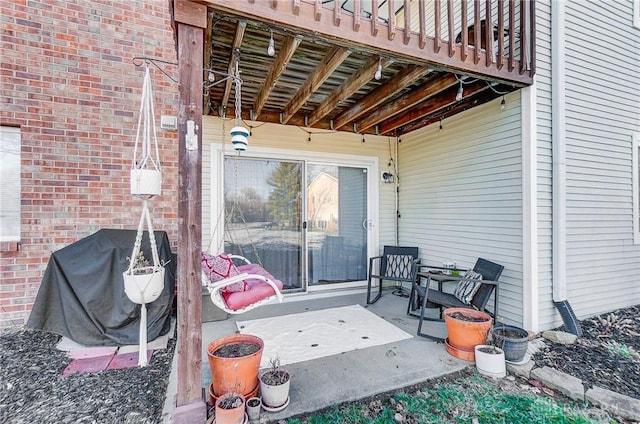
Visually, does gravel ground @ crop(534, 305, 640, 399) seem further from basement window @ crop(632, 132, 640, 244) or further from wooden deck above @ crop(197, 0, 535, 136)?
wooden deck above @ crop(197, 0, 535, 136)

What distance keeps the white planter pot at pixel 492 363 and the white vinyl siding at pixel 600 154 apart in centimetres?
163

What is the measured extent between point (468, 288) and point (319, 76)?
285cm

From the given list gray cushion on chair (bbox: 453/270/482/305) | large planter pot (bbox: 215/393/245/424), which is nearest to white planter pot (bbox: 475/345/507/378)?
gray cushion on chair (bbox: 453/270/482/305)

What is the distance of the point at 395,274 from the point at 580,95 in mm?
3286

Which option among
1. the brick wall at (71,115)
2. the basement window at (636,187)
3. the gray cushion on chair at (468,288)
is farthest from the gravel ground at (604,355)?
the brick wall at (71,115)

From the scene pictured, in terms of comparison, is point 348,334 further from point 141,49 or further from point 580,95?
point 141,49

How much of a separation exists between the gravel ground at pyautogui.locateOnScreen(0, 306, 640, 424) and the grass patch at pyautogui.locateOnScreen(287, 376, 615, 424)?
569 millimetres

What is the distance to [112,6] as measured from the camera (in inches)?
142

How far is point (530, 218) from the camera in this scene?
319cm

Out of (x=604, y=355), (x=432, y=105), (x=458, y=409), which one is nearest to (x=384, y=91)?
(x=432, y=105)

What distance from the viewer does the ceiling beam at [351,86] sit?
2862mm

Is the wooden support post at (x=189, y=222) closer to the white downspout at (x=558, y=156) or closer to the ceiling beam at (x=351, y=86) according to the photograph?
the ceiling beam at (x=351, y=86)

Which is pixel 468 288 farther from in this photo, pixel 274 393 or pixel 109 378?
pixel 109 378

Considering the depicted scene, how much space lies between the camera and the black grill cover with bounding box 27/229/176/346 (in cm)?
301
